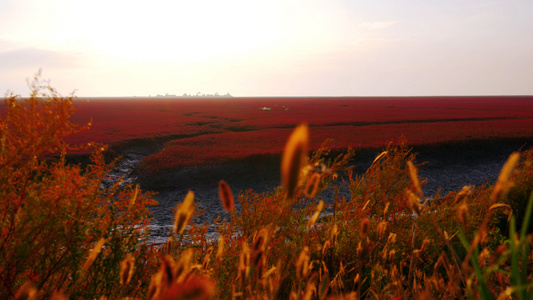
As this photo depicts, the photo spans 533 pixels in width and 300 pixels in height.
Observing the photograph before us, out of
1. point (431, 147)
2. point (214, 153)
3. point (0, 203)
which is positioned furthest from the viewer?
point (431, 147)

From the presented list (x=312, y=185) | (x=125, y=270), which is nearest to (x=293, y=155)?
(x=312, y=185)

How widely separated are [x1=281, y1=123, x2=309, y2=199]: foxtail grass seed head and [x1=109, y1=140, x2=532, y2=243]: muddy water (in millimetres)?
9317

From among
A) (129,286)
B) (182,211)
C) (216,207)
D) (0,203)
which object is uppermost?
(182,211)

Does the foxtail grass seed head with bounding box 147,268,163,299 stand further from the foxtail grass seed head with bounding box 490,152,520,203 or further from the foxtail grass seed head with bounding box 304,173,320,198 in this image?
the foxtail grass seed head with bounding box 490,152,520,203

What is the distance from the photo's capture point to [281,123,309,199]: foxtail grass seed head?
1.94ft

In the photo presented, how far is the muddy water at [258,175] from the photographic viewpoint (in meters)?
12.0

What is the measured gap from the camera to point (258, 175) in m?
14.5

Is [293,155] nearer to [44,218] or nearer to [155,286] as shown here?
[155,286]

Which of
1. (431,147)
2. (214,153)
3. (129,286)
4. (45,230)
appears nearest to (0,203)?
(45,230)

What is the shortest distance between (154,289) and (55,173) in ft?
7.05

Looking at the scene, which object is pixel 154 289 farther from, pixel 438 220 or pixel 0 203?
pixel 438 220

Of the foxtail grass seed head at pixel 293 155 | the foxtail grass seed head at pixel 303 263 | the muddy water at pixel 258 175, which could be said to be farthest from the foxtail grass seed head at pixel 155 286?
the muddy water at pixel 258 175

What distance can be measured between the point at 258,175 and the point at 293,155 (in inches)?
550

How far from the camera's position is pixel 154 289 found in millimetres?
980
